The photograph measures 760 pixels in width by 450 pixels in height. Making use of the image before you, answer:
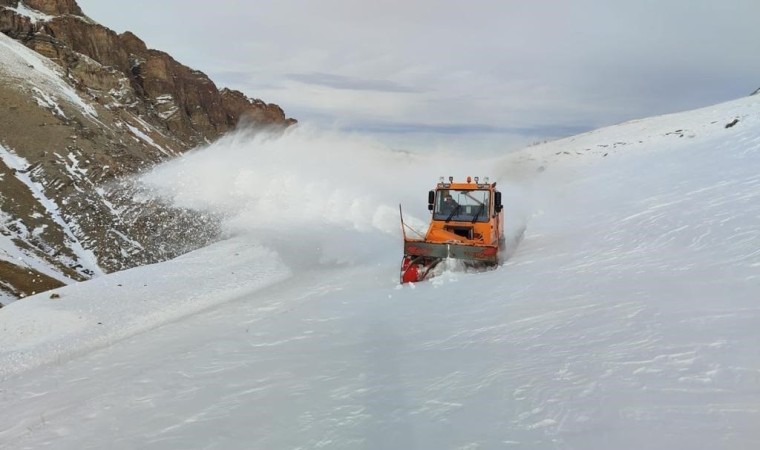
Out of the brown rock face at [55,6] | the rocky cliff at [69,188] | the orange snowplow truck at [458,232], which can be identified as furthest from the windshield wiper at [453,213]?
the brown rock face at [55,6]

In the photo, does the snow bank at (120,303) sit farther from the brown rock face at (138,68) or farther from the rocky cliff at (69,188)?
the brown rock face at (138,68)

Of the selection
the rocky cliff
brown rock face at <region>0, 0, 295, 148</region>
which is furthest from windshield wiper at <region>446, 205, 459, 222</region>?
brown rock face at <region>0, 0, 295, 148</region>

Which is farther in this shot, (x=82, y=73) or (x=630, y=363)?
(x=82, y=73)

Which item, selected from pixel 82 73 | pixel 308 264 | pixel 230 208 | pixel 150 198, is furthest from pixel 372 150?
pixel 82 73

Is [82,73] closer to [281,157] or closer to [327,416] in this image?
[281,157]

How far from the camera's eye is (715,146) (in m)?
24.9

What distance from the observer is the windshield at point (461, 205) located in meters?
13.7

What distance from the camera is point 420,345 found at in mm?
7184

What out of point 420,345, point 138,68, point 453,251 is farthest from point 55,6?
point 420,345

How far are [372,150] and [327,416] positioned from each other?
92.8 feet

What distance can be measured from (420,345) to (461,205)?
740 centimetres

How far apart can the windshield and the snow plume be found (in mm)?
3968

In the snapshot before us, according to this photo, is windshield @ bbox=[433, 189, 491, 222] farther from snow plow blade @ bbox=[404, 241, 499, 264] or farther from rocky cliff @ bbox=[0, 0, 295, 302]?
rocky cliff @ bbox=[0, 0, 295, 302]

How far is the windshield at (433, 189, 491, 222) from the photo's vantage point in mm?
13711
